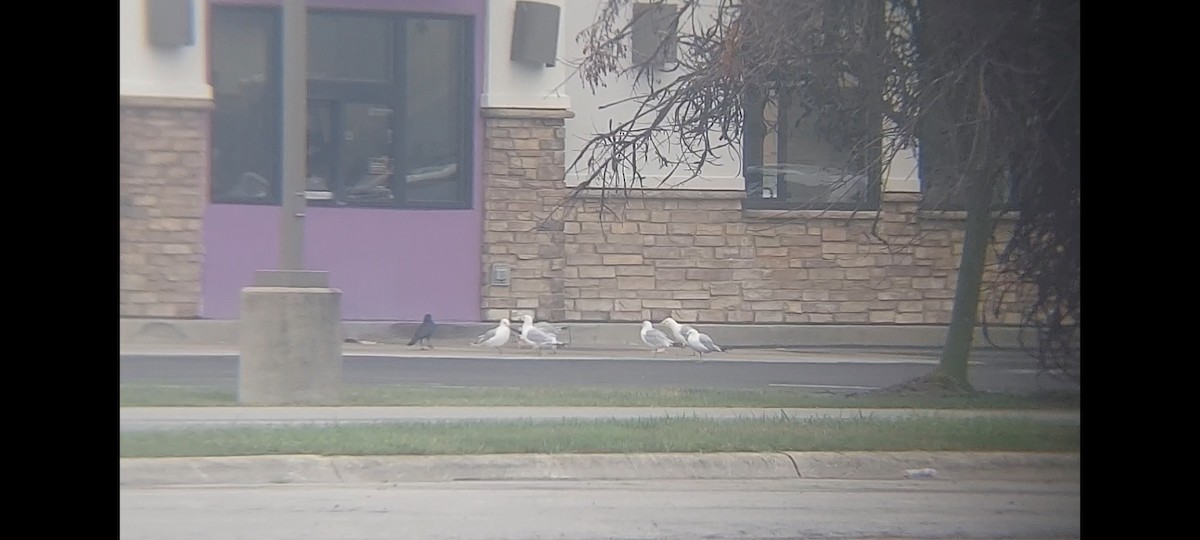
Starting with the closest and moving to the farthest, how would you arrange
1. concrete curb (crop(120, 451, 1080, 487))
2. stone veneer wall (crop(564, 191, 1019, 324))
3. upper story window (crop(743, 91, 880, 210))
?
concrete curb (crop(120, 451, 1080, 487))
stone veneer wall (crop(564, 191, 1019, 324))
upper story window (crop(743, 91, 880, 210))

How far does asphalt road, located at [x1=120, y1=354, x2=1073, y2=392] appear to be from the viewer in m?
6.75

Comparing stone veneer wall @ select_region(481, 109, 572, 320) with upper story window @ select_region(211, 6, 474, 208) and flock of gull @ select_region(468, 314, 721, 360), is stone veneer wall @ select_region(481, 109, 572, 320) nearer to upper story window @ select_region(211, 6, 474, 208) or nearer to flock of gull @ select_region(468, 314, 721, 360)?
flock of gull @ select_region(468, 314, 721, 360)

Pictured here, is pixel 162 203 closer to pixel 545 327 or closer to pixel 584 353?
pixel 545 327

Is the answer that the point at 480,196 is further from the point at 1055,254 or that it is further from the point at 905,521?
the point at 1055,254

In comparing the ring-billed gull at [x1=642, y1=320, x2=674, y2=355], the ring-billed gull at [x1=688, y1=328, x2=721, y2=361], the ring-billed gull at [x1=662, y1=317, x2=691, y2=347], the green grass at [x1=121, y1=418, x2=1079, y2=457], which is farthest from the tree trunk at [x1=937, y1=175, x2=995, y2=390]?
the ring-billed gull at [x1=642, y1=320, x2=674, y2=355]

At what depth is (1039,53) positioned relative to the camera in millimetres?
7074

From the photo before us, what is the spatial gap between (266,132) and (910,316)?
390 centimetres

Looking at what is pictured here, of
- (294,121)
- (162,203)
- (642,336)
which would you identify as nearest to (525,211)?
(642,336)

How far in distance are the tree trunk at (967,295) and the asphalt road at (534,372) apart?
0.27m

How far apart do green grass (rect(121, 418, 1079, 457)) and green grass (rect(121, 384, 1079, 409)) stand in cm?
12

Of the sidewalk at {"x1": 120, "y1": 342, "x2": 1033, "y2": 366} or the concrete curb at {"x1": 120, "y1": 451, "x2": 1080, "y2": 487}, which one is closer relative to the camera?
the concrete curb at {"x1": 120, "y1": 451, "x2": 1080, "y2": 487}

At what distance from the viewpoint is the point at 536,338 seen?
6812 mm

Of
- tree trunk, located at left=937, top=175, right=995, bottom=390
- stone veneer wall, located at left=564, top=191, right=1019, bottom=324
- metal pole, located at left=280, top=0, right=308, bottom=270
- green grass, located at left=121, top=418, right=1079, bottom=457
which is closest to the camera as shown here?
green grass, located at left=121, top=418, right=1079, bottom=457
